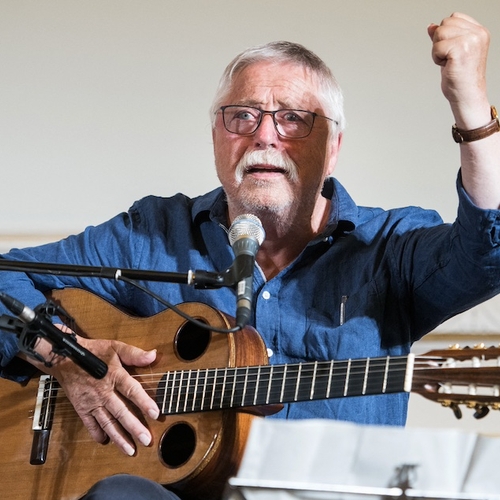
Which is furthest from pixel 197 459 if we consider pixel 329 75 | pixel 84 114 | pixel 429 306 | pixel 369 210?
pixel 84 114

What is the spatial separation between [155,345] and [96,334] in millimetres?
180

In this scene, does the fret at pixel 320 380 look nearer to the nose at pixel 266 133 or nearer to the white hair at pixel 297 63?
the nose at pixel 266 133

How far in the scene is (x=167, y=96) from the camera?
2.87 metres

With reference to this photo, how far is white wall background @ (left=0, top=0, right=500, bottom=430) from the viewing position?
274 centimetres

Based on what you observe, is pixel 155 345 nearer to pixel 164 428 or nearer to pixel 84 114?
pixel 164 428

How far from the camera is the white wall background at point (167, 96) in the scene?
108 inches

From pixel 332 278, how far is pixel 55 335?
0.65m

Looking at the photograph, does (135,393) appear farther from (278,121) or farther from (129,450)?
(278,121)

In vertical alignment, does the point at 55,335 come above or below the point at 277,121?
below

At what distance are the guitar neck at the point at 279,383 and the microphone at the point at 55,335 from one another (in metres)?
0.15

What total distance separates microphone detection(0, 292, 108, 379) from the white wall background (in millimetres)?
1248

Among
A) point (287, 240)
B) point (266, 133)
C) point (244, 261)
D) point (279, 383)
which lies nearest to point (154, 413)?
point (279, 383)

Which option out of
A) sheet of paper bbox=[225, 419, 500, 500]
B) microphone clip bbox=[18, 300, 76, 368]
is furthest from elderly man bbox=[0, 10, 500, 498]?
sheet of paper bbox=[225, 419, 500, 500]

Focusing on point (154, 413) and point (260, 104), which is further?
point (260, 104)
